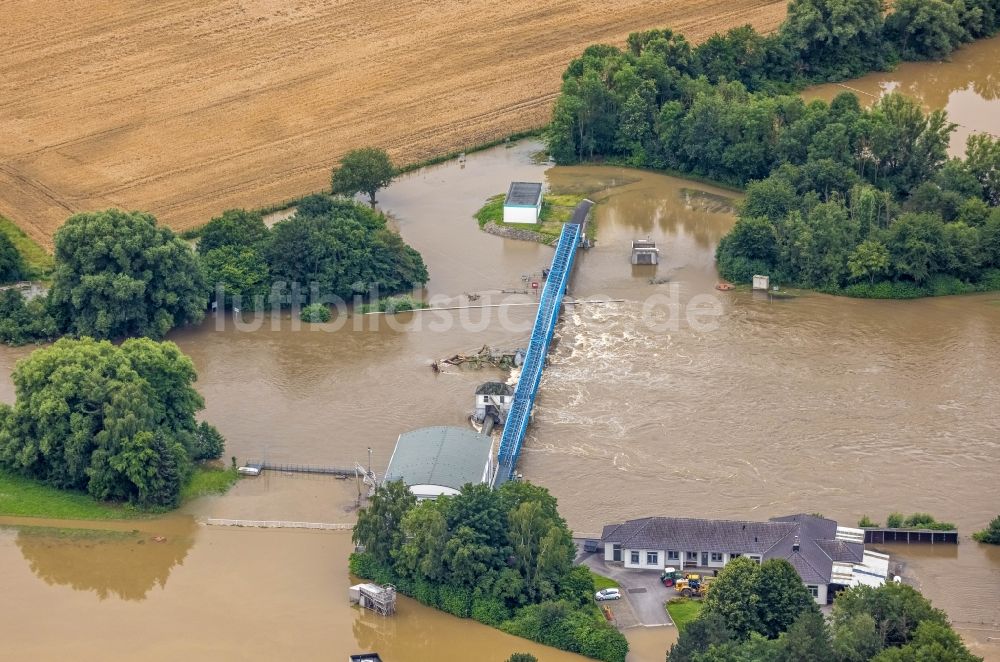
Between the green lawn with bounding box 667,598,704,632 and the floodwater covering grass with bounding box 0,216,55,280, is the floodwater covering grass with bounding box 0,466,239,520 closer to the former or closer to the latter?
the floodwater covering grass with bounding box 0,216,55,280

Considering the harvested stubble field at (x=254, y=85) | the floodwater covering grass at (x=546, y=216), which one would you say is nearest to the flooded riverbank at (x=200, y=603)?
the harvested stubble field at (x=254, y=85)

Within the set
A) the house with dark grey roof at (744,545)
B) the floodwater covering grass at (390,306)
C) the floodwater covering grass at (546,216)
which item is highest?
the floodwater covering grass at (546,216)

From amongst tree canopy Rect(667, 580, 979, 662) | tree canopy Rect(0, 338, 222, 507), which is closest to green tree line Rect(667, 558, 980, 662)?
tree canopy Rect(667, 580, 979, 662)

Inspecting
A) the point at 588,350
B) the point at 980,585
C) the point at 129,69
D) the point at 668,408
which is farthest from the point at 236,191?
the point at 980,585

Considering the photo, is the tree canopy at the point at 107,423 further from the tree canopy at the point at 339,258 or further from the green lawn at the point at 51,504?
the tree canopy at the point at 339,258

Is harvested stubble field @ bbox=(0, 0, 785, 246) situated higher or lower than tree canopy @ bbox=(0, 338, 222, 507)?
higher

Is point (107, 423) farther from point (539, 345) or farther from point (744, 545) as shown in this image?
point (744, 545)
